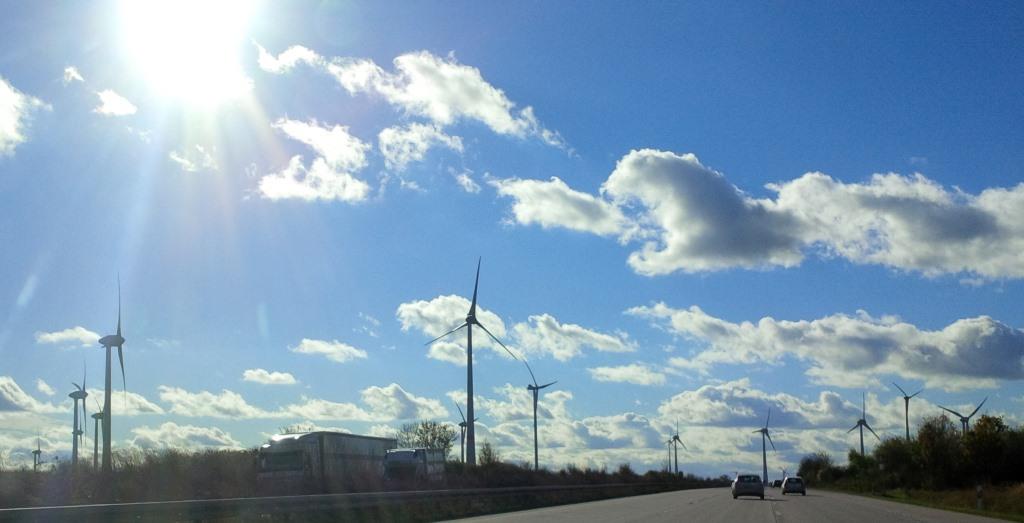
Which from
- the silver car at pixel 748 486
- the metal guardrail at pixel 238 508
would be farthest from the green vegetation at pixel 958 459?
the metal guardrail at pixel 238 508

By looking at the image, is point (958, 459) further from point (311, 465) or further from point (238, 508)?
point (238, 508)

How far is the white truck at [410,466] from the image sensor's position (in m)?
54.8

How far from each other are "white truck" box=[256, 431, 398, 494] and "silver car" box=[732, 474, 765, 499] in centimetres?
2040

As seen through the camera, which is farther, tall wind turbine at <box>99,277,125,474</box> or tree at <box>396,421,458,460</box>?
tree at <box>396,421,458,460</box>

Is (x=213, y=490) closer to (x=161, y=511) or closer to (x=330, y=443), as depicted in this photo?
(x=330, y=443)

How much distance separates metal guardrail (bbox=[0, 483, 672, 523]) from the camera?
54.7 ft

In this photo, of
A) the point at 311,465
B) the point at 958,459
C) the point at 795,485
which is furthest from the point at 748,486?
the point at 958,459

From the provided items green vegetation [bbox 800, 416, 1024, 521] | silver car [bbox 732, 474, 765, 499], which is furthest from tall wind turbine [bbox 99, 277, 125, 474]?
green vegetation [bbox 800, 416, 1024, 521]

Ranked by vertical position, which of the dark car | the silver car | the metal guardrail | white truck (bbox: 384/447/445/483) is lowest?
the dark car

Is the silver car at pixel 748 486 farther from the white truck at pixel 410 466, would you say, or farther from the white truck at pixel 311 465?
the white truck at pixel 311 465

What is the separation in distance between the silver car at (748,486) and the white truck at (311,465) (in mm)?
20395

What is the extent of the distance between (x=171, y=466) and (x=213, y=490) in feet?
23.1

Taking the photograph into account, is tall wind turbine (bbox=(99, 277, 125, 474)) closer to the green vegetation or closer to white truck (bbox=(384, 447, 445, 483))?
white truck (bbox=(384, 447, 445, 483))

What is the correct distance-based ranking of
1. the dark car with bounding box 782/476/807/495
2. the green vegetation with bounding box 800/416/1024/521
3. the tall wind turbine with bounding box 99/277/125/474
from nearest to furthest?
1. the tall wind turbine with bounding box 99/277/125/474
2. the dark car with bounding box 782/476/807/495
3. the green vegetation with bounding box 800/416/1024/521
